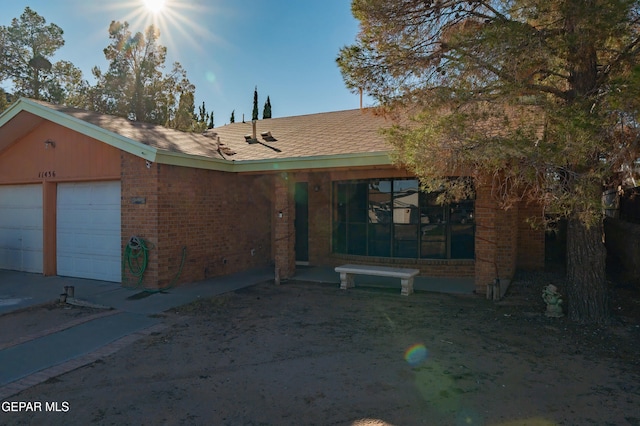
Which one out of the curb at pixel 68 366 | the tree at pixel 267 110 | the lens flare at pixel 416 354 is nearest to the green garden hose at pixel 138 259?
the curb at pixel 68 366

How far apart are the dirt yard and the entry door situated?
486 centimetres

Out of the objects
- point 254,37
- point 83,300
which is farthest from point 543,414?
point 254,37

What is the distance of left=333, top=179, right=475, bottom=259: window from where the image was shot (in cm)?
982

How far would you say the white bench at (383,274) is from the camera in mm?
8227

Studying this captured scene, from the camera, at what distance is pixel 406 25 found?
20.9 feet

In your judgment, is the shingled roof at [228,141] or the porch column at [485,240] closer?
the porch column at [485,240]

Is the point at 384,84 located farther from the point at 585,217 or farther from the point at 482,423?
the point at 482,423

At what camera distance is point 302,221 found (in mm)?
12117

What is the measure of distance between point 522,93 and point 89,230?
9.69m

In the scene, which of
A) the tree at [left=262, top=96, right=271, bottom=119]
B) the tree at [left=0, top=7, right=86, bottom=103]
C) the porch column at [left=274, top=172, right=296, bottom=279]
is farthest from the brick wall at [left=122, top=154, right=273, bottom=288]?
the tree at [left=0, top=7, right=86, bottom=103]

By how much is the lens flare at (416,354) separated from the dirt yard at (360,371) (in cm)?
3

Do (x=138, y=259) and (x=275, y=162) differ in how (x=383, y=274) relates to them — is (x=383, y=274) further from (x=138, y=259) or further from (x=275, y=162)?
(x=138, y=259)

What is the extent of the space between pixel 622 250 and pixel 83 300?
12081 millimetres

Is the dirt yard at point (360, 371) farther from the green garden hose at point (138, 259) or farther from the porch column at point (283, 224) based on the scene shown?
the porch column at point (283, 224)
